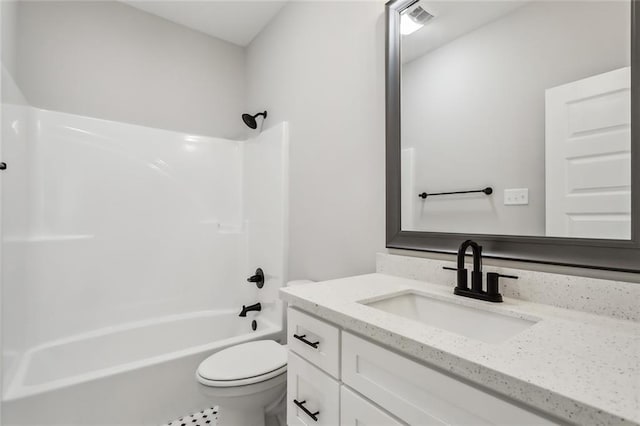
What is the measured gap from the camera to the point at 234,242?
8.50 ft

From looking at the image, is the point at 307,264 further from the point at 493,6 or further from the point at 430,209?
the point at 493,6

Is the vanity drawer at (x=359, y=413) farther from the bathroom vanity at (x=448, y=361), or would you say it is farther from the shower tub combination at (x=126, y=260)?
the shower tub combination at (x=126, y=260)

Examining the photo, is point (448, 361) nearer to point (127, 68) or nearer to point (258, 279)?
point (258, 279)

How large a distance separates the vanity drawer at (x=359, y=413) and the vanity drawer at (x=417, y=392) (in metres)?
0.02

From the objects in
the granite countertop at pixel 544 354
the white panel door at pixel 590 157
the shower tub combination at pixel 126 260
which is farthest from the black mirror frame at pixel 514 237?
the shower tub combination at pixel 126 260

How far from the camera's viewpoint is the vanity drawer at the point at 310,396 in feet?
2.69

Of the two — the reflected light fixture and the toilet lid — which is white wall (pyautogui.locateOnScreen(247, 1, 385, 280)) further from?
the toilet lid

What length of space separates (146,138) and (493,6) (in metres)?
2.25

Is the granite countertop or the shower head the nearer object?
the granite countertop

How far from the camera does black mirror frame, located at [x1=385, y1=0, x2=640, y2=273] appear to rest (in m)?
0.74

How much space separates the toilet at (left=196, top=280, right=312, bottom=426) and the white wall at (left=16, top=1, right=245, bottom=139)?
5.92ft

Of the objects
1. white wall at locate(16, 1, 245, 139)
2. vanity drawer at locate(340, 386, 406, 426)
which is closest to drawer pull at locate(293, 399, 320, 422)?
vanity drawer at locate(340, 386, 406, 426)

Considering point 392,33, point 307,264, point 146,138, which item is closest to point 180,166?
point 146,138

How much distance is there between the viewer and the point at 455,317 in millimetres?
940
